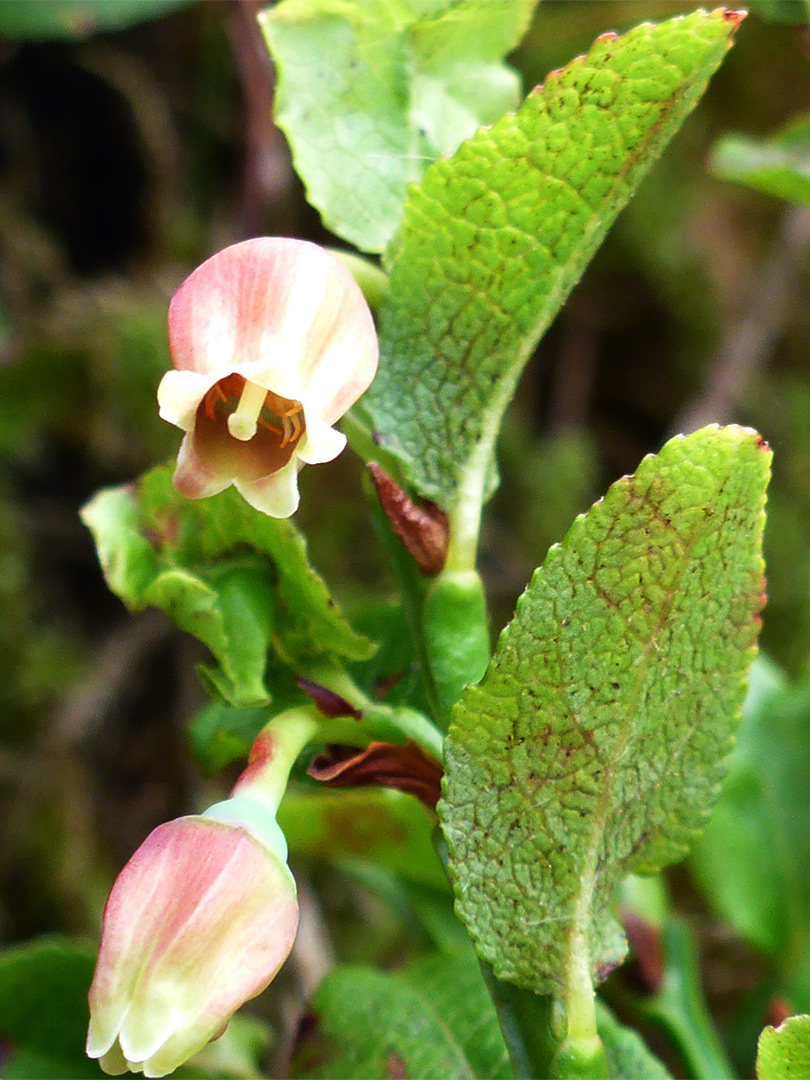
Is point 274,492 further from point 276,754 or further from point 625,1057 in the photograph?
point 625,1057

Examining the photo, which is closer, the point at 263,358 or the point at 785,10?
the point at 263,358

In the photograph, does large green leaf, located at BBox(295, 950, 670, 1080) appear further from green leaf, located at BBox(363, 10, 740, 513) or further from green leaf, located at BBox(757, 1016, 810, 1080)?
green leaf, located at BBox(363, 10, 740, 513)

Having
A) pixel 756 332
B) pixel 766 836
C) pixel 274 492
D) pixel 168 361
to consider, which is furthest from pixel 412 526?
pixel 756 332

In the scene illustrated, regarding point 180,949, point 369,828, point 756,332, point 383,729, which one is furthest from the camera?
point 756,332

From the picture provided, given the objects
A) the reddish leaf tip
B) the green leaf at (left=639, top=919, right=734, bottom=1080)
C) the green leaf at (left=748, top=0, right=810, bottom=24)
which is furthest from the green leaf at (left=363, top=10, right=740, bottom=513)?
the green leaf at (left=639, top=919, right=734, bottom=1080)

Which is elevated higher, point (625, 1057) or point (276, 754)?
point (276, 754)

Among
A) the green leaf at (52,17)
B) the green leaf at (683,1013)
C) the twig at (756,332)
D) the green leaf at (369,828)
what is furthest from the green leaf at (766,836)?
the green leaf at (52,17)

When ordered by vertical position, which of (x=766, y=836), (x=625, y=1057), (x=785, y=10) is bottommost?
(x=766, y=836)

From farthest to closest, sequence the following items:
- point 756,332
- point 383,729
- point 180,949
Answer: point 756,332
point 383,729
point 180,949
